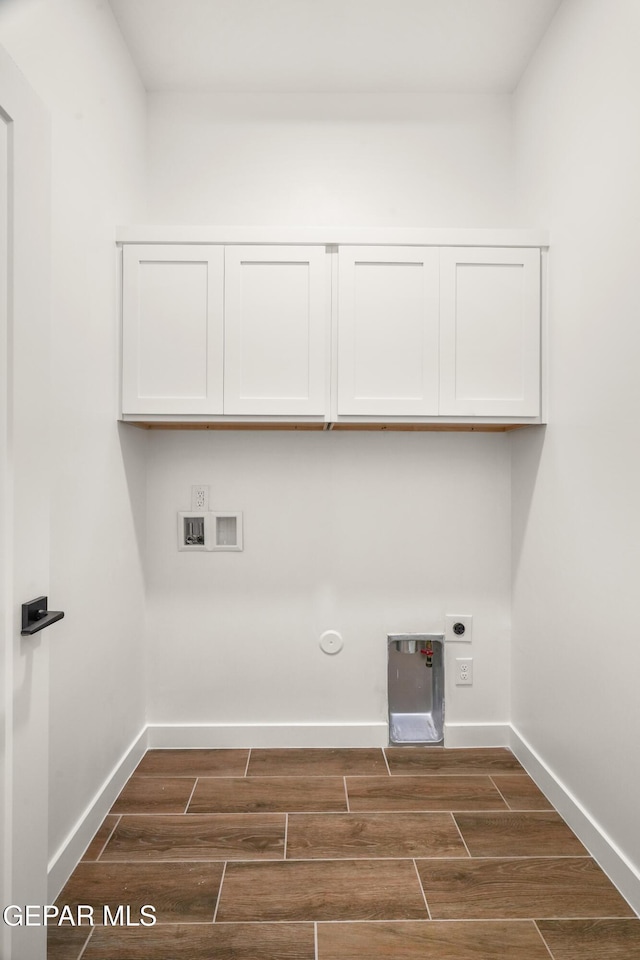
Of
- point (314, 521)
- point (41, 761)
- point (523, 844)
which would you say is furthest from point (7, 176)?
point (523, 844)

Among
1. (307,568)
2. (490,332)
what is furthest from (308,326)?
(307,568)

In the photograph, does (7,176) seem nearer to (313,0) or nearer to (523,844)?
(313,0)

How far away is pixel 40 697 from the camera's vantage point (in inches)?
50.1

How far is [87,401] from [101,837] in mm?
1383

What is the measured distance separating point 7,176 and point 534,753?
243cm

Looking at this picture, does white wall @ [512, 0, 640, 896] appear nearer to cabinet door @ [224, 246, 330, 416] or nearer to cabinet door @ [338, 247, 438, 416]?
cabinet door @ [338, 247, 438, 416]

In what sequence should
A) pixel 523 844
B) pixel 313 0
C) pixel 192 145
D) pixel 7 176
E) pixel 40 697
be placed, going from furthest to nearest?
pixel 192 145
pixel 313 0
pixel 523 844
pixel 40 697
pixel 7 176

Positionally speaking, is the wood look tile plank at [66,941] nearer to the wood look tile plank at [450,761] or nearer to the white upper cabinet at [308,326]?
the wood look tile plank at [450,761]

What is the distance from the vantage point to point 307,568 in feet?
8.07

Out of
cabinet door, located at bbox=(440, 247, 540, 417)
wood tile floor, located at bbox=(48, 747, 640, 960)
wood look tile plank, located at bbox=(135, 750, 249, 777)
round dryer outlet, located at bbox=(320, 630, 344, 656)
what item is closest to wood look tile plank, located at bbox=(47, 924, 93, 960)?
wood tile floor, located at bbox=(48, 747, 640, 960)

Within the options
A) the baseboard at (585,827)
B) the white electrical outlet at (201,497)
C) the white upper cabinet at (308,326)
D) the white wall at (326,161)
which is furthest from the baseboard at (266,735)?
the white wall at (326,161)

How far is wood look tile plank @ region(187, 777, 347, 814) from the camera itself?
199cm

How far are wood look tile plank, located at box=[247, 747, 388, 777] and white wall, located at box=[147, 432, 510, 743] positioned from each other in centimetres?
12

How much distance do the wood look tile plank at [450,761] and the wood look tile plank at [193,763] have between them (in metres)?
0.61
